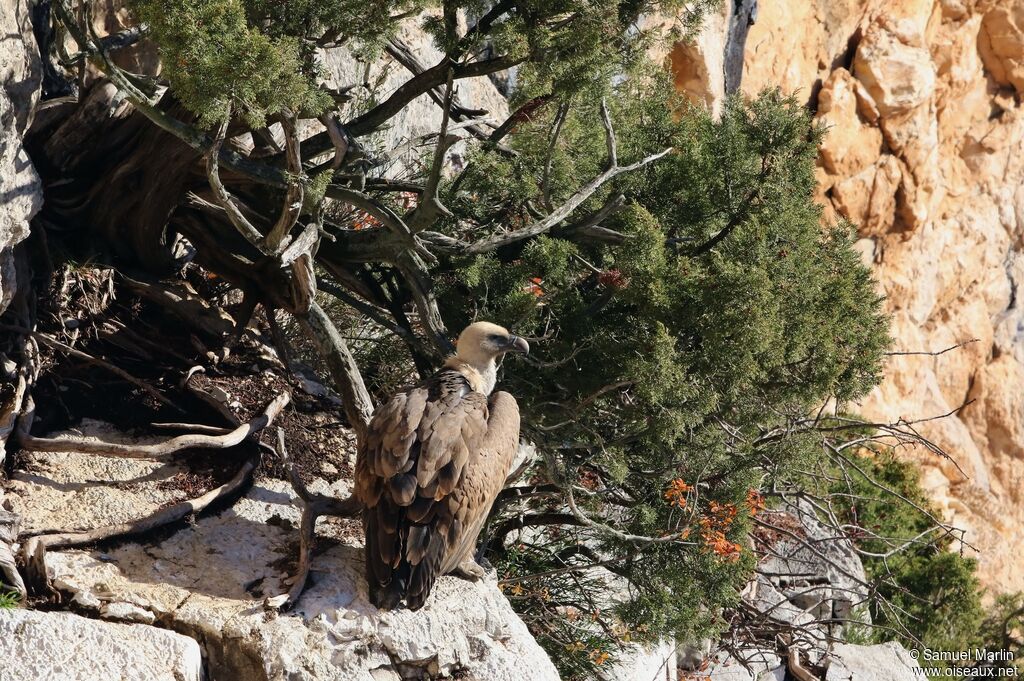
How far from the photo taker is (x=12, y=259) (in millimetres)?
6238

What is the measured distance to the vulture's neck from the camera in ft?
20.8

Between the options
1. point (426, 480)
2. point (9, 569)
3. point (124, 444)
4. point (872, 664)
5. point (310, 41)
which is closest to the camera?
point (9, 569)

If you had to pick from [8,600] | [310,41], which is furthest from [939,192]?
[8,600]

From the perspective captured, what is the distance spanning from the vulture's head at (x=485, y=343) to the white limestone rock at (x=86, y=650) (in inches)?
85.9

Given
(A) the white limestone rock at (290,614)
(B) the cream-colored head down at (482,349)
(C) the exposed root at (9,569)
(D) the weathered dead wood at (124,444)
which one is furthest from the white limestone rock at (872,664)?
(C) the exposed root at (9,569)

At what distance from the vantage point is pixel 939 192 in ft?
60.5

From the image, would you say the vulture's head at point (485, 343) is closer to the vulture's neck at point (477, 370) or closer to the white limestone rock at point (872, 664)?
the vulture's neck at point (477, 370)

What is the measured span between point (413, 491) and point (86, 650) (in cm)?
162

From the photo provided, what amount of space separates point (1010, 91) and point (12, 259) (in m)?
17.2

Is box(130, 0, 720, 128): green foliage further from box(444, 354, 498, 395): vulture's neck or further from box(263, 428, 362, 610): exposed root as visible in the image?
box(263, 428, 362, 610): exposed root

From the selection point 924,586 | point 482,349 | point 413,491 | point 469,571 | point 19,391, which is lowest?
point 469,571

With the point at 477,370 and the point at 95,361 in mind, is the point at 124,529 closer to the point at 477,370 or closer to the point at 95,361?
the point at 95,361

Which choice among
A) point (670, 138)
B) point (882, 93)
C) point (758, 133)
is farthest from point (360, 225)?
point (882, 93)

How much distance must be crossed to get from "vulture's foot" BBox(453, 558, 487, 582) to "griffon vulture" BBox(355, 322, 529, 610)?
0.08 meters
